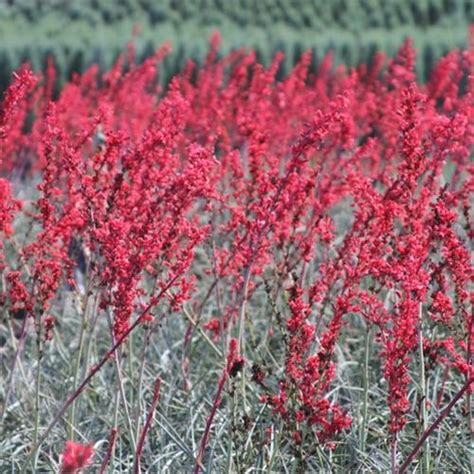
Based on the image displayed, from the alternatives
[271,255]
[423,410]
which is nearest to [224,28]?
[271,255]

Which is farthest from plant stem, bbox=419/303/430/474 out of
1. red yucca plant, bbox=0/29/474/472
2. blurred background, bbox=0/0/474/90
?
blurred background, bbox=0/0/474/90

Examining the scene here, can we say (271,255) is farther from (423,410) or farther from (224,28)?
(224,28)

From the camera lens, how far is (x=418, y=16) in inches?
794

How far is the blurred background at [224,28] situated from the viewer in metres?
14.5

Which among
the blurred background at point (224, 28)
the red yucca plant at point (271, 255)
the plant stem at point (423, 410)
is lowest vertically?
the blurred background at point (224, 28)

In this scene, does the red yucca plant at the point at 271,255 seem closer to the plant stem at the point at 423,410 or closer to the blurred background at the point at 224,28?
the plant stem at the point at 423,410

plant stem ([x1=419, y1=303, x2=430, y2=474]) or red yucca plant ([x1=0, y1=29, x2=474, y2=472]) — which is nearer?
red yucca plant ([x1=0, y1=29, x2=474, y2=472])

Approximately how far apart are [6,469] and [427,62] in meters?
12.1

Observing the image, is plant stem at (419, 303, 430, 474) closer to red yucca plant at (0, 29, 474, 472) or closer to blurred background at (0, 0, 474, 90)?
red yucca plant at (0, 29, 474, 472)

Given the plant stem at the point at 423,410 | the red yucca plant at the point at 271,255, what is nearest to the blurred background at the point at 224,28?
the red yucca plant at the point at 271,255

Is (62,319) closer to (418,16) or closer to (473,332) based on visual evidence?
(473,332)

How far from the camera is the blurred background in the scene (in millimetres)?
14500

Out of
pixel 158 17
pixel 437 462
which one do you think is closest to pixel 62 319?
pixel 437 462

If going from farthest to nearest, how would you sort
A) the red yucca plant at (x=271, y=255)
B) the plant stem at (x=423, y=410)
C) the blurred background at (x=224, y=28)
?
1. the blurred background at (x=224, y=28)
2. the plant stem at (x=423, y=410)
3. the red yucca plant at (x=271, y=255)
